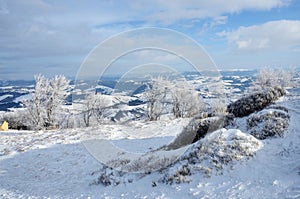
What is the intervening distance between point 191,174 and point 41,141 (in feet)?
54.1

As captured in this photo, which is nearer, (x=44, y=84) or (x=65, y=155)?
(x=65, y=155)

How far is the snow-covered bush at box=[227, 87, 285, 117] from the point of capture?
1804cm

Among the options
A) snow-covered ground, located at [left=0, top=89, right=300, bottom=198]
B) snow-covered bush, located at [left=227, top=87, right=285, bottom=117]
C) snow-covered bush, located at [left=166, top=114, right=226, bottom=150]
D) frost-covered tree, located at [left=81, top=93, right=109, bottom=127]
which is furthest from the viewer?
frost-covered tree, located at [left=81, top=93, right=109, bottom=127]

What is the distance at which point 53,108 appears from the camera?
48531 millimetres

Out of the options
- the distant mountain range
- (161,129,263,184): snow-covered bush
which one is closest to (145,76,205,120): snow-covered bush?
the distant mountain range

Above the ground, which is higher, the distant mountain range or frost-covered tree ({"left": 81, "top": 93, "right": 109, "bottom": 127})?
the distant mountain range

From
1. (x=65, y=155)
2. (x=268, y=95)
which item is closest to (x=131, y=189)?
(x=65, y=155)

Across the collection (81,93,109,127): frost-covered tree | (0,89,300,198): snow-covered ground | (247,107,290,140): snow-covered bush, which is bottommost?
(81,93,109,127): frost-covered tree

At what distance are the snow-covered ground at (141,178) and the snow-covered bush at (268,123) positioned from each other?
416 mm

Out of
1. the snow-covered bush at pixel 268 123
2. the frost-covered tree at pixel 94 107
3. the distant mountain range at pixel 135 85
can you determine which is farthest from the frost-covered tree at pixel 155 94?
the snow-covered bush at pixel 268 123

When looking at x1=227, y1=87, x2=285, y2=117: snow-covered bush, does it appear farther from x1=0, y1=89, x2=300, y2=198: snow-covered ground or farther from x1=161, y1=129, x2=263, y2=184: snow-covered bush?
x1=161, y1=129, x2=263, y2=184: snow-covered bush

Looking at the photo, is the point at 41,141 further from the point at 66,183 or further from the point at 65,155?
the point at 66,183

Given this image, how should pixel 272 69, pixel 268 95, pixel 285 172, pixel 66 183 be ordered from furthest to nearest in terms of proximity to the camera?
1. pixel 272 69
2. pixel 268 95
3. pixel 66 183
4. pixel 285 172

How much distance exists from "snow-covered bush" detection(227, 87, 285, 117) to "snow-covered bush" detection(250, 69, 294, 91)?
4620cm
